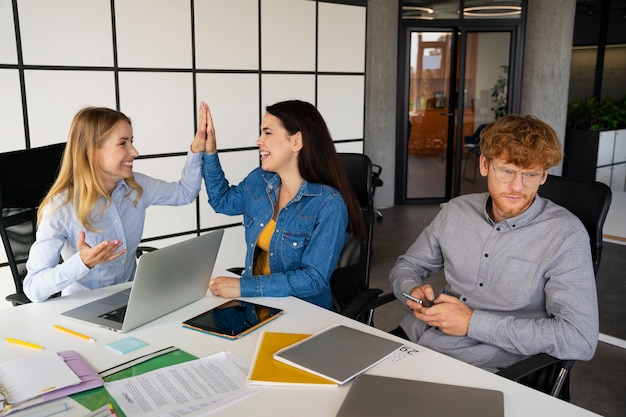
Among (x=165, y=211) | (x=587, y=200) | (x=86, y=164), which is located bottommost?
(x=165, y=211)

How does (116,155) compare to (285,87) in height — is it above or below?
below

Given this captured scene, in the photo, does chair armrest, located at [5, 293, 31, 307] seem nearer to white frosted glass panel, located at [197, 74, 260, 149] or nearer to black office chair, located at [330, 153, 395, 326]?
black office chair, located at [330, 153, 395, 326]

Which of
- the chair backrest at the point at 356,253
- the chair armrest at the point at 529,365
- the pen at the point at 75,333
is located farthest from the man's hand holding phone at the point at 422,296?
the pen at the point at 75,333

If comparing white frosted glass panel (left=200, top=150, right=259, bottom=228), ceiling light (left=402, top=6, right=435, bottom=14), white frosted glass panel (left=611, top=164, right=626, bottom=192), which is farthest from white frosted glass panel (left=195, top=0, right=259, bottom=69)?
white frosted glass panel (left=611, top=164, right=626, bottom=192)

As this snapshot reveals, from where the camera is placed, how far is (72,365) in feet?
5.05

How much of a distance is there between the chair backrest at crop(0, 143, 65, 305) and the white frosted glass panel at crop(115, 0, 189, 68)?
1.46m

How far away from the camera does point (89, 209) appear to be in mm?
2197

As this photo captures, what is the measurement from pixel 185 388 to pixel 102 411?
202 millimetres

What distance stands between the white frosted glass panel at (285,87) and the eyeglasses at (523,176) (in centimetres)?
292

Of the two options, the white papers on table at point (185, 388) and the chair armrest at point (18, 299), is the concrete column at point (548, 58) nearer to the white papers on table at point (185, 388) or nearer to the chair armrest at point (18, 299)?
the chair armrest at point (18, 299)

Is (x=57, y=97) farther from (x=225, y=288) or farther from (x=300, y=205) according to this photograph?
(x=225, y=288)

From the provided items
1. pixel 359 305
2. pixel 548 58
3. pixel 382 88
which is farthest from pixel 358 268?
pixel 548 58

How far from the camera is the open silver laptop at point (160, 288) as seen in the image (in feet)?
5.65

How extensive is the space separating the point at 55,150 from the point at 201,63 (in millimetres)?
1830
